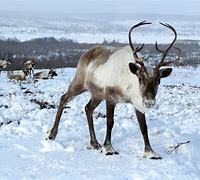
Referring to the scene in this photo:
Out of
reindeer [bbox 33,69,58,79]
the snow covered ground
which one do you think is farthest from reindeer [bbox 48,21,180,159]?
reindeer [bbox 33,69,58,79]

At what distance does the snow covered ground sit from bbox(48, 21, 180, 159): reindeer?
1.02ft

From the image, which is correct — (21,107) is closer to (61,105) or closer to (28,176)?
(61,105)

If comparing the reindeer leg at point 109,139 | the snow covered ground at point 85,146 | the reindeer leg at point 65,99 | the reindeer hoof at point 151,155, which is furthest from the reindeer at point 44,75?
the reindeer hoof at point 151,155

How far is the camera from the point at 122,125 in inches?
355

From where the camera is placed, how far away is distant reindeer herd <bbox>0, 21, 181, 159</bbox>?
6625mm

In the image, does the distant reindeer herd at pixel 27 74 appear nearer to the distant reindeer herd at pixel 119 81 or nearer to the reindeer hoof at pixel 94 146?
the distant reindeer herd at pixel 119 81

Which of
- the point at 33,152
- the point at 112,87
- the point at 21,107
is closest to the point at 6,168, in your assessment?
the point at 33,152

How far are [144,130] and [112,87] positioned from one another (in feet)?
2.56

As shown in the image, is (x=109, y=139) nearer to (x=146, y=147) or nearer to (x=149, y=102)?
(x=146, y=147)

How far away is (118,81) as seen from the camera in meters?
7.10

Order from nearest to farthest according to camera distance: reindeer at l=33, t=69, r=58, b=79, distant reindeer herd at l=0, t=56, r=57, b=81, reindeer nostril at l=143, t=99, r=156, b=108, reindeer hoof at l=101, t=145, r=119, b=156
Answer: reindeer nostril at l=143, t=99, r=156, b=108 → reindeer hoof at l=101, t=145, r=119, b=156 → distant reindeer herd at l=0, t=56, r=57, b=81 → reindeer at l=33, t=69, r=58, b=79

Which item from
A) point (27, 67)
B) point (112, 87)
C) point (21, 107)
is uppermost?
point (112, 87)

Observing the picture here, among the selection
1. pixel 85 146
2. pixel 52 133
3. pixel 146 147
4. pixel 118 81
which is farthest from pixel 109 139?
pixel 52 133

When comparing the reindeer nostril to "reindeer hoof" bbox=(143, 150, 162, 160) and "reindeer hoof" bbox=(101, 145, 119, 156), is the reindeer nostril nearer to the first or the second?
"reindeer hoof" bbox=(143, 150, 162, 160)
